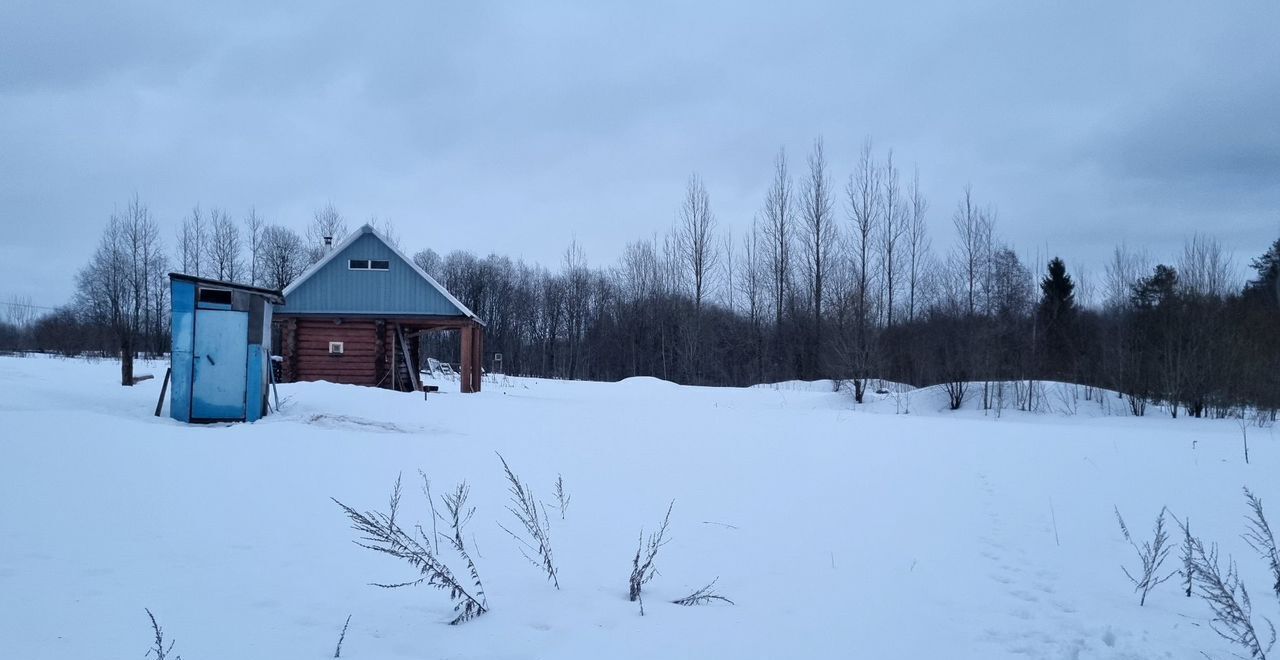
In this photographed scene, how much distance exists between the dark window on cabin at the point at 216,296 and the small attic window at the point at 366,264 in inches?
343

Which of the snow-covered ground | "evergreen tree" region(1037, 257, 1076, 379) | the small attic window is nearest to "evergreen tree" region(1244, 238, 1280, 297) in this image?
"evergreen tree" region(1037, 257, 1076, 379)

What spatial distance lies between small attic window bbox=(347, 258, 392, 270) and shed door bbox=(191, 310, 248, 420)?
29.7 ft

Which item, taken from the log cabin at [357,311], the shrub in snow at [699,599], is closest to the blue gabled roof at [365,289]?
the log cabin at [357,311]

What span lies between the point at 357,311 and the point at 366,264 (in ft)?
4.63

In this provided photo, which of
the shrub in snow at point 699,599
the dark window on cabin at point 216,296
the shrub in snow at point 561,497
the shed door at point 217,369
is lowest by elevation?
the shrub in snow at point 699,599

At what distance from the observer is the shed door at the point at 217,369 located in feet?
38.2

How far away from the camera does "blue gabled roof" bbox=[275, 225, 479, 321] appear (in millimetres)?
20672

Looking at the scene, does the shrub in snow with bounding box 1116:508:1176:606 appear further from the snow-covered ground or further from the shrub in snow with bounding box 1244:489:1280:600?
the shrub in snow with bounding box 1244:489:1280:600

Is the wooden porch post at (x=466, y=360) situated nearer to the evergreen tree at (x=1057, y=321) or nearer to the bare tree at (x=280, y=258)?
the evergreen tree at (x=1057, y=321)

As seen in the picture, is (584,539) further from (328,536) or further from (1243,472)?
(1243,472)

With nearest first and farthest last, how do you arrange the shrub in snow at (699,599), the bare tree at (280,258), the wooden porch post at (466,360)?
the shrub in snow at (699,599)
the wooden porch post at (466,360)
the bare tree at (280,258)

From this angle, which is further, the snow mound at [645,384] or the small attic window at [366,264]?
the snow mound at [645,384]

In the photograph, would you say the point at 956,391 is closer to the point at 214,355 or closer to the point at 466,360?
the point at 466,360

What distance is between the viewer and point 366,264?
20.9m
